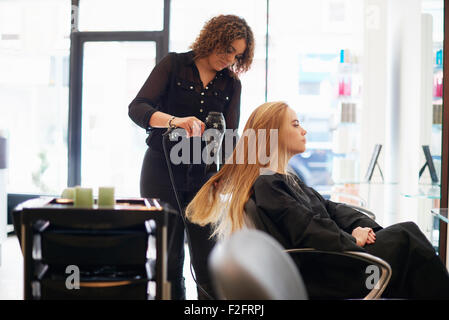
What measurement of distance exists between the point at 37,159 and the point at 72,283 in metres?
4.91

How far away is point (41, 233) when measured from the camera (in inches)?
56.8

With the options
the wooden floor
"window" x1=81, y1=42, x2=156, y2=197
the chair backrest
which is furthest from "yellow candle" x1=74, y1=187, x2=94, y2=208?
"window" x1=81, y1=42, x2=156, y2=197

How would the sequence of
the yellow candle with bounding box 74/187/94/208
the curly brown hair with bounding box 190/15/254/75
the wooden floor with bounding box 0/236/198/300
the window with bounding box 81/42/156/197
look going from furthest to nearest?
the window with bounding box 81/42/156/197, the wooden floor with bounding box 0/236/198/300, the curly brown hair with bounding box 190/15/254/75, the yellow candle with bounding box 74/187/94/208

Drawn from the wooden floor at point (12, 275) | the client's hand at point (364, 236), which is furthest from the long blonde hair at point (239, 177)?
the wooden floor at point (12, 275)

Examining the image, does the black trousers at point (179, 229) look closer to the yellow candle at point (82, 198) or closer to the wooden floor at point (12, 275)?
the yellow candle at point (82, 198)

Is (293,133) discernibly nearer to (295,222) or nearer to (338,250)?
(295,222)

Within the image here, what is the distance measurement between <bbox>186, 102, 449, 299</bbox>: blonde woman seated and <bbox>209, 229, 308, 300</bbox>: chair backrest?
3.14 ft

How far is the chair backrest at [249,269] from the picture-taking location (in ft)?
2.64

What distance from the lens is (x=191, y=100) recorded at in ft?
7.39

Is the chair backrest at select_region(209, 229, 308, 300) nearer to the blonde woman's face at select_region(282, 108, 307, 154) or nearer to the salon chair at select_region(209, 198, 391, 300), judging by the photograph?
the salon chair at select_region(209, 198, 391, 300)

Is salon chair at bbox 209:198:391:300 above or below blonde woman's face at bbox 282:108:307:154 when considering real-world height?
below

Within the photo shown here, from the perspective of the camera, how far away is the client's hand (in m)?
2.03

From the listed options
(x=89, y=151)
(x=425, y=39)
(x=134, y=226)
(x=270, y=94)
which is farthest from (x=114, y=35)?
(x=134, y=226)

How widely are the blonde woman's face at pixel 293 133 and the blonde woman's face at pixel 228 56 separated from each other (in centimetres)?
34
